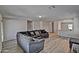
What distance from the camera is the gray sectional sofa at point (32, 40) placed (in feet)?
7.64

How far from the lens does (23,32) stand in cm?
245

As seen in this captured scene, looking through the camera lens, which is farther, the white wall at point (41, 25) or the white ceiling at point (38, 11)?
the white wall at point (41, 25)

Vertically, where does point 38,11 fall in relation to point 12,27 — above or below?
above

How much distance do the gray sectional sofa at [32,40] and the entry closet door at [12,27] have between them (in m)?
0.10

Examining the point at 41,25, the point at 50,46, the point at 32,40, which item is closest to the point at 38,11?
the point at 41,25

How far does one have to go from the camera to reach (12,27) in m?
2.39

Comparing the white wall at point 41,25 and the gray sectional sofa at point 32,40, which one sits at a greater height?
the white wall at point 41,25

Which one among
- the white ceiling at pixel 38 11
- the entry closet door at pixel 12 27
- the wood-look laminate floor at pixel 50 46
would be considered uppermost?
the white ceiling at pixel 38 11

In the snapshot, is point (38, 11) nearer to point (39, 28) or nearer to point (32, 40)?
point (39, 28)

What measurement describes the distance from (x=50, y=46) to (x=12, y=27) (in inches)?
34.1

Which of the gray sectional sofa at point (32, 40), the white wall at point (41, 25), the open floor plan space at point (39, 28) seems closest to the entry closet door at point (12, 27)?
the open floor plan space at point (39, 28)

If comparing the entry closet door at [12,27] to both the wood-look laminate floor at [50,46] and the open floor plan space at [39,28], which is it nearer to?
the open floor plan space at [39,28]

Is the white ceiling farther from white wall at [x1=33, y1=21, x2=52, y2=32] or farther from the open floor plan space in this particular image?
white wall at [x1=33, y1=21, x2=52, y2=32]

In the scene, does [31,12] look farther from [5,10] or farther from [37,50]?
[37,50]
